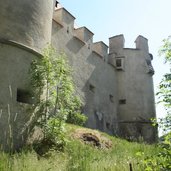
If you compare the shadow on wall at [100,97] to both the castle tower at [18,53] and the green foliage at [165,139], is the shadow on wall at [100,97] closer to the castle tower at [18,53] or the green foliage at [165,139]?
the castle tower at [18,53]

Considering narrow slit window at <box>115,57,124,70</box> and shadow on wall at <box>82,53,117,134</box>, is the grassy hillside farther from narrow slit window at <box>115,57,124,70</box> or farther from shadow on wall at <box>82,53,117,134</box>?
narrow slit window at <box>115,57,124,70</box>

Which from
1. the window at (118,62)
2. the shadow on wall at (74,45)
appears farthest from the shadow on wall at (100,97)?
the shadow on wall at (74,45)

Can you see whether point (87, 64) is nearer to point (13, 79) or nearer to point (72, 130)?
point (72, 130)

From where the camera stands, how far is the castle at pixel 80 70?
416 inches

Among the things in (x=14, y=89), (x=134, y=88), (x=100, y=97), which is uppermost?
(x=134, y=88)

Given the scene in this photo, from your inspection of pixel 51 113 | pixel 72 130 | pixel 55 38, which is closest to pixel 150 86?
pixel 55 38

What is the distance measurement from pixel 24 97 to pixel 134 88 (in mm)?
13070

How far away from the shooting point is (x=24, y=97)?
437 inches

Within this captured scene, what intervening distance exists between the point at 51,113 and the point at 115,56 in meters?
13.1

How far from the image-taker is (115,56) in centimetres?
2341

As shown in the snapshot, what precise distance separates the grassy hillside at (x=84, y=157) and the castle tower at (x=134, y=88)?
840 cm

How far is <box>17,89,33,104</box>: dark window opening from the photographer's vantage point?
11.0 m

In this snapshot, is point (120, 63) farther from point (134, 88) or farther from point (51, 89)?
point (51, 89)

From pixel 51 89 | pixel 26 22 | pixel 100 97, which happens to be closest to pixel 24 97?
pixel 51 89
